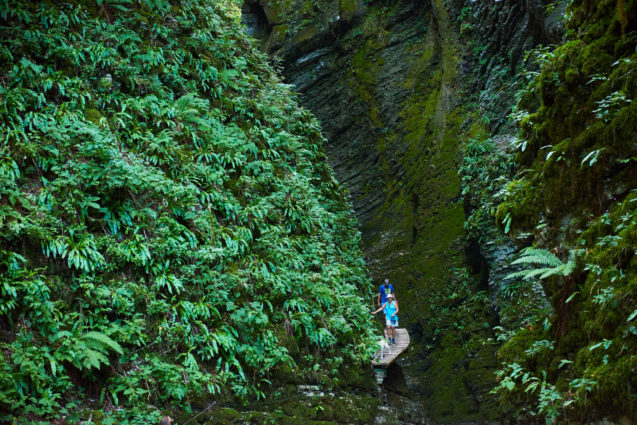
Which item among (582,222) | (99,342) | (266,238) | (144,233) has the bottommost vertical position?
(582,222)

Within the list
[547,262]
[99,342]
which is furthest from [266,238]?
[547,262]

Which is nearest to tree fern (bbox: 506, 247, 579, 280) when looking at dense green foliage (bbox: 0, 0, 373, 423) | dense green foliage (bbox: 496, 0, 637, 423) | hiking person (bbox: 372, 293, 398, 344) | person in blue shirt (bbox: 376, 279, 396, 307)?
dense green foliage (bbox: 496, 0, 637, 423)

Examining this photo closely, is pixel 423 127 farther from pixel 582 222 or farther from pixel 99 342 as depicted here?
pixel 99 342

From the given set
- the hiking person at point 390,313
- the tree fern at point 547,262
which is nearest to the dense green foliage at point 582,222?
the tree fern at point 547,262

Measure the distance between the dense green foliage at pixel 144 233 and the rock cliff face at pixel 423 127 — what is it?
14.0 feet

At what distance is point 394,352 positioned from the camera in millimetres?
10516

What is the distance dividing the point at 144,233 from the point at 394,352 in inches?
248

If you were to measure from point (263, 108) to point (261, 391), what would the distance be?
284 inches

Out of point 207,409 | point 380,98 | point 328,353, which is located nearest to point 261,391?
point 207,409

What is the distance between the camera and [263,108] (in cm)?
1171

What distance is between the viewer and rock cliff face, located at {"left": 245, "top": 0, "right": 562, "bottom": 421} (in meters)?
12.7

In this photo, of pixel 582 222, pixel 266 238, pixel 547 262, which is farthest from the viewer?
pixel 266 238

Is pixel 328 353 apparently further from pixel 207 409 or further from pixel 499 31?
pixel 499 31

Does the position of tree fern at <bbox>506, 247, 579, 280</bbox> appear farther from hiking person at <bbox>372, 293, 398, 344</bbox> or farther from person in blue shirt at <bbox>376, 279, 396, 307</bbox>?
person in blue shirt at <bbox>376, 279, 396, 307</bbox>
